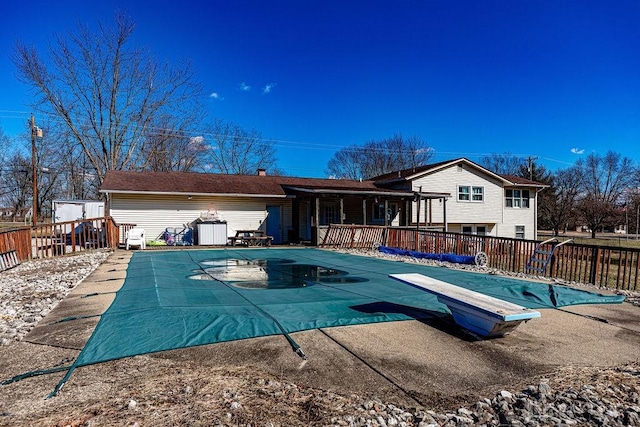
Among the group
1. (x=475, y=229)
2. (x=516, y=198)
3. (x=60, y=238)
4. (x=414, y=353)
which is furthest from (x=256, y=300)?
(x=516, y=198)

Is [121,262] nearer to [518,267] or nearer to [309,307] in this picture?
[309,307]

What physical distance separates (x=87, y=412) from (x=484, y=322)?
3.62 m

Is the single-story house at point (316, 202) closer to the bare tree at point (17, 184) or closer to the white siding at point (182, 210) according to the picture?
the white siding at point (182, 210)

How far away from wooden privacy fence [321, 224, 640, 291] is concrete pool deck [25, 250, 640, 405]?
13.0 ft

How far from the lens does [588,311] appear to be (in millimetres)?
5645

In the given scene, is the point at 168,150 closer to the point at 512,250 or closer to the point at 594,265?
the point at 512,250

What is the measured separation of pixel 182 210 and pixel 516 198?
1955cm

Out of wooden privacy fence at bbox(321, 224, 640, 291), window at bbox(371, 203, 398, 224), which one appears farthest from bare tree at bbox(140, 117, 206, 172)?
wooden privacy fence at bbox(321, 224, 640, 291)

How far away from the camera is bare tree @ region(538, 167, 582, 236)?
3958 centimetres

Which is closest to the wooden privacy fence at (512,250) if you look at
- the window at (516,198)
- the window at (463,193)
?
the window at (463,193)

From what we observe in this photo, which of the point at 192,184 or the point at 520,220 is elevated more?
the point at 192,184

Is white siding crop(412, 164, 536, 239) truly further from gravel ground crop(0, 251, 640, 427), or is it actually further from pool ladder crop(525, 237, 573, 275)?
gravel ground crop(0, 251, 640, 427)

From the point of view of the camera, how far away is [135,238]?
15258 mm

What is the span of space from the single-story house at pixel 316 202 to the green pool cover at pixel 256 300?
773 cm
